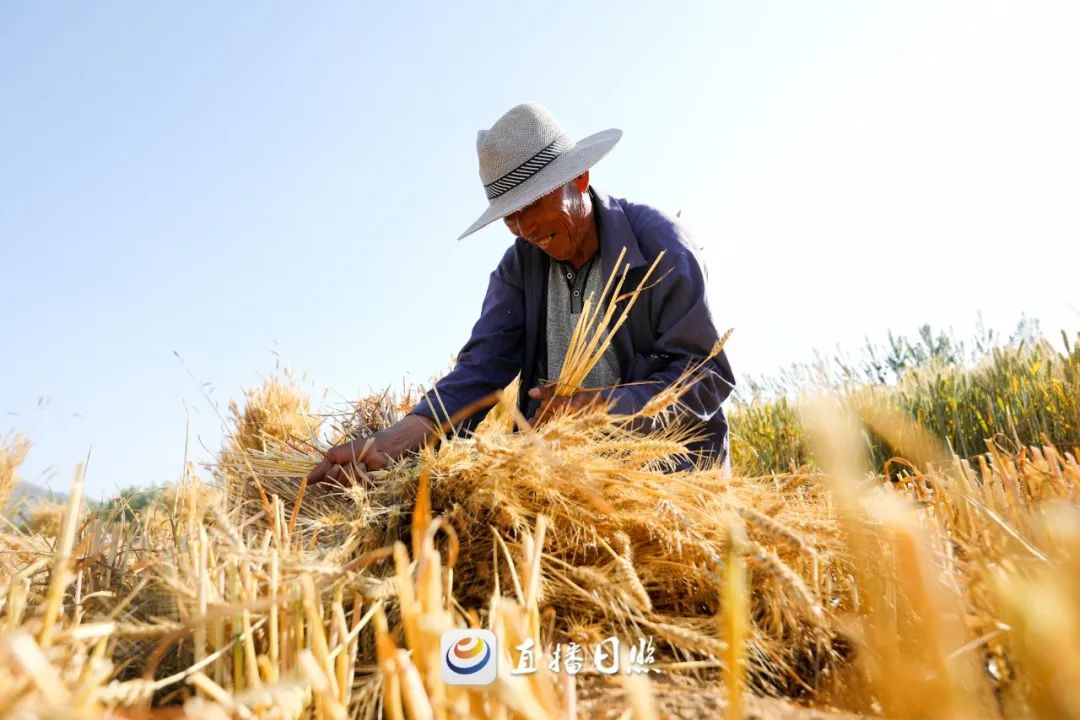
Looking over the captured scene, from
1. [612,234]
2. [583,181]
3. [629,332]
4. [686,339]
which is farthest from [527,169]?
[686,339]

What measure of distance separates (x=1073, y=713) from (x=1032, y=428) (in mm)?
4034

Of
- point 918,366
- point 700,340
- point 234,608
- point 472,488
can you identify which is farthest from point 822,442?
point 918,366

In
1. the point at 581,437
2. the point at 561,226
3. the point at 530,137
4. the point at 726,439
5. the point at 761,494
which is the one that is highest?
the point at 530,137

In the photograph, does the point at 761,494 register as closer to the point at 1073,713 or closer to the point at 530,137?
the point at 1073,713

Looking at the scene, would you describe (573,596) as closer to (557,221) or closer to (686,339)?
(686,339)

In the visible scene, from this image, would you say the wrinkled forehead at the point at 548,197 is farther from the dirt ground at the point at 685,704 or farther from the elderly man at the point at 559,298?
the dirt ground at the point at 685,704

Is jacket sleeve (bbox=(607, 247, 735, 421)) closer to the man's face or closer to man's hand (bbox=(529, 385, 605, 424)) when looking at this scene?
man's hand (bbox=(529, 385, 605, 424))

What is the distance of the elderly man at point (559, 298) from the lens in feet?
6.03

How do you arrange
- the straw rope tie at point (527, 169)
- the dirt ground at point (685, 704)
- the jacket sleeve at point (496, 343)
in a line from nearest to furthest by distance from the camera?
1. the dirt ground at point (685, 704)
2. the straw rope tie at point (527, 169)
3. the jacket sleeve at point (496, 343)

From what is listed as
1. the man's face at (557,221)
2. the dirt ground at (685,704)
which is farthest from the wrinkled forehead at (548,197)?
the dirt ground at (685,704)

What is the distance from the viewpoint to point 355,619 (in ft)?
2.83

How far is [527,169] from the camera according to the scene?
2.10 metres

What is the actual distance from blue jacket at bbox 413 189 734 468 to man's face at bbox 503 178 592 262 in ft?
0.25

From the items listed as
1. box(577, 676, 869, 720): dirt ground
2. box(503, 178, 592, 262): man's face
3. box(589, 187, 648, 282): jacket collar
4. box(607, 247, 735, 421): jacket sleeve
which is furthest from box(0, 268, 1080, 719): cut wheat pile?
box(503, 178, 592, 262): man's face
